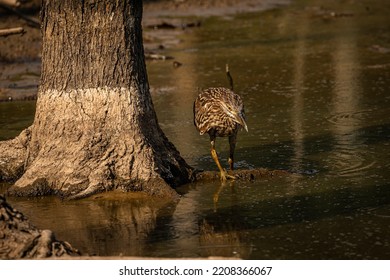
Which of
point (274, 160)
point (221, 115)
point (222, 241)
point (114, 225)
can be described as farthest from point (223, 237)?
point (274, 160)

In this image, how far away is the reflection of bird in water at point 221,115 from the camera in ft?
34.6

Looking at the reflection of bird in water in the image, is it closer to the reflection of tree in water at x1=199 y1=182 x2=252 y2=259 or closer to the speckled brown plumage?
the speckled brown plumage

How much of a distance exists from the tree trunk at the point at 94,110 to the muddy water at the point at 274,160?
237 mm

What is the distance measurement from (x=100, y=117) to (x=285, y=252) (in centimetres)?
278

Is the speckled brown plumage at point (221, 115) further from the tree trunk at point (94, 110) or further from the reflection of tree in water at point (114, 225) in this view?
the reflection of tree in water at point (114, 225)

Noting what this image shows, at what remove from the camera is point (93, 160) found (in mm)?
10117

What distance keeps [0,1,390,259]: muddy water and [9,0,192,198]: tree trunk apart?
0.24 meters

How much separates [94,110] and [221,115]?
1.25m

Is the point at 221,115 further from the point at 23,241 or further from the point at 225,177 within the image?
the point at 23,241

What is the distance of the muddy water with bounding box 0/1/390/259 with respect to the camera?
8.55 m
